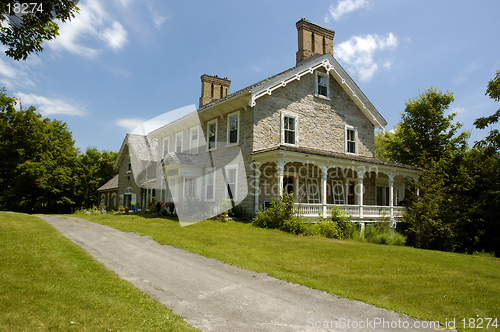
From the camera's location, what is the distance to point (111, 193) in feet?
124

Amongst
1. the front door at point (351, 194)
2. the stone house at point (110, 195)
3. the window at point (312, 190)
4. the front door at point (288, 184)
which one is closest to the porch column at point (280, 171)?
the front door at point (288, 184)

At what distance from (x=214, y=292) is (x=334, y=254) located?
5.01m

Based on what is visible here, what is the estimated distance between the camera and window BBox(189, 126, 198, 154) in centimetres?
2240

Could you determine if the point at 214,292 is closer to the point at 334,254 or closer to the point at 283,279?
the point at 283,279

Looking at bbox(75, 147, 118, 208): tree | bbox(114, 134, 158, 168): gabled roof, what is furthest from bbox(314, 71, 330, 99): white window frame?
bbox(75, 147, 118, 208): tree

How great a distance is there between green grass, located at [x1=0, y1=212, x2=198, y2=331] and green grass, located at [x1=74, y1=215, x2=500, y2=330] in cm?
308

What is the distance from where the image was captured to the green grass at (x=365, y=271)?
6.07 m

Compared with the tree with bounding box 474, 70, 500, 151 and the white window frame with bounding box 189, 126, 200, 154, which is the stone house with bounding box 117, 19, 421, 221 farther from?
the tree with bounding box 474, 70, 500, 151

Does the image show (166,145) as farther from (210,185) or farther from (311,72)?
(311,72)

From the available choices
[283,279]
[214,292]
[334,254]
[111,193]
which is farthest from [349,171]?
[111,193]

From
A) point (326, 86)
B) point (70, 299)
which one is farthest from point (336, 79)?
point (70, 299)

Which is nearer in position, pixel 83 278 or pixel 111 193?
pixel 83 278

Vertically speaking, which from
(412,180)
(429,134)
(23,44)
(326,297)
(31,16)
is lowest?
(326,297)

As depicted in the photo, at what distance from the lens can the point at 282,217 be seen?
14.8 m
